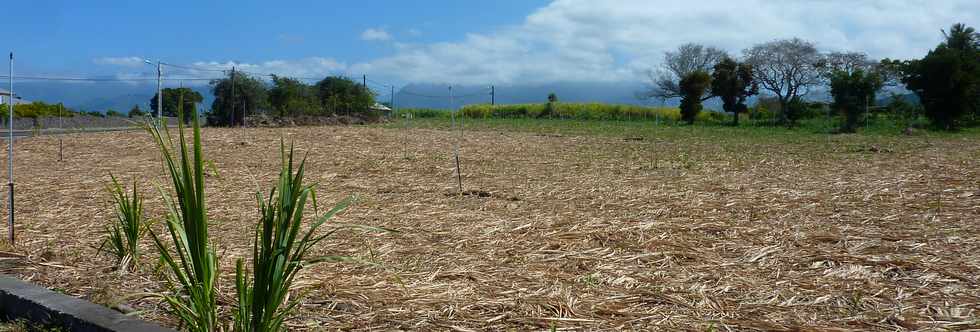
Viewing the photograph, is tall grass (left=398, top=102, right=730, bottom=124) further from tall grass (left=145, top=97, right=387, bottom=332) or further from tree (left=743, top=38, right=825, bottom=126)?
tall grass (left=145, top=97, right=387, bottom=332)

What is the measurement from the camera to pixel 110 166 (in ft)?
32.5

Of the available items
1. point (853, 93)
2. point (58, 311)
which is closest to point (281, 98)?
point (853, 93)

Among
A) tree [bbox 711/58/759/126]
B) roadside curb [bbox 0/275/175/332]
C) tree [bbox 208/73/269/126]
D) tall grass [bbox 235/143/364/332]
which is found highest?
tree [bbox 711/58/759/126]

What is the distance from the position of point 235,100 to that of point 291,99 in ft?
7.21

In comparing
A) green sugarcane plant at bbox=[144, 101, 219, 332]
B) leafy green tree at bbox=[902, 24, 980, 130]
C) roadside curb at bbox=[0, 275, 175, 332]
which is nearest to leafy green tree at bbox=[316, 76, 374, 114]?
leafy green tree at bbox=[902, 24, 980, 130]

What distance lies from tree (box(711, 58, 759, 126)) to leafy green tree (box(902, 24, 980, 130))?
8.53 meters

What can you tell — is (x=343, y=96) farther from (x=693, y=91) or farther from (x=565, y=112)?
(x=565, y=112)

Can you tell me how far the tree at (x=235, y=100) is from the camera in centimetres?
2214

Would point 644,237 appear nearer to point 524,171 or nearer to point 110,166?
point 524,171

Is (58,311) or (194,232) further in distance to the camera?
(58,311)

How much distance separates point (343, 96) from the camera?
87.7 feet

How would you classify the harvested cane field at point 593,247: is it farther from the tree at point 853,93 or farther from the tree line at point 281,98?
the tree at point 853,93

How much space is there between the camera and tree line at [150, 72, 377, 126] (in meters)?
22.2

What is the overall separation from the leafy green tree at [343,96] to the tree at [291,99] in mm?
596
